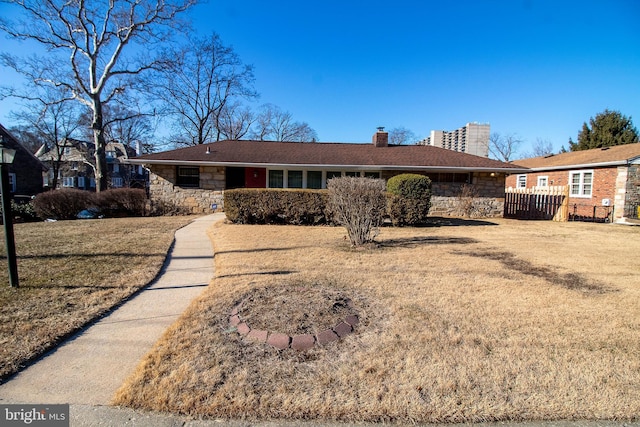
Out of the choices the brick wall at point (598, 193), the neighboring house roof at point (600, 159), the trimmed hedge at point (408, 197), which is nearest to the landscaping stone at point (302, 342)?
the trimmed hedge at point (408, 197)

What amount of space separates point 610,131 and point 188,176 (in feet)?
117

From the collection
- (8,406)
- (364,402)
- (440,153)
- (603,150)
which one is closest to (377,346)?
(364,402)

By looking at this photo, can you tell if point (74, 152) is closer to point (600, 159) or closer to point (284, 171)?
point (284, 171)

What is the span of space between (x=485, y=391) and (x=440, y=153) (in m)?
17.0

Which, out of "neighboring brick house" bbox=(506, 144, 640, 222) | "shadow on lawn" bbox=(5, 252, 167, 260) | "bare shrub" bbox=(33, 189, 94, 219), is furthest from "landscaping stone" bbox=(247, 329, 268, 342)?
"neighboring brick house" bbox=(506, 144, 640, 222)

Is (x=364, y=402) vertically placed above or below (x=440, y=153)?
below

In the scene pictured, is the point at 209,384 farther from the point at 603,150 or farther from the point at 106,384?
the point at 603,150

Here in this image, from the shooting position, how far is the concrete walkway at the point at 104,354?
2225 mm

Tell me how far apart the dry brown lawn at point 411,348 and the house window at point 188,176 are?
11.1 m

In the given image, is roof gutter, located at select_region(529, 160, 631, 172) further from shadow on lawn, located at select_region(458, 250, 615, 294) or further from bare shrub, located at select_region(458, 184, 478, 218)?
shadow on lawn, located at select_region(458, 250, 615, 294)

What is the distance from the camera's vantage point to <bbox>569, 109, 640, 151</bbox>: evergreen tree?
27078 millimetres

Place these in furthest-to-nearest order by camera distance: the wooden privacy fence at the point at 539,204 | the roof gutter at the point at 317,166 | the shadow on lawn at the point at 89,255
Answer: the wooden privacy fence at the point at 539,204
the roof gutter at the point at 317,166
the shadow on lawn at the point at 89,255

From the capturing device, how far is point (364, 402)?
215 cm

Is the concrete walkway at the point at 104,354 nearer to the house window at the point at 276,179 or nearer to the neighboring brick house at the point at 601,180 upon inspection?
the house window at the point at 276,179
